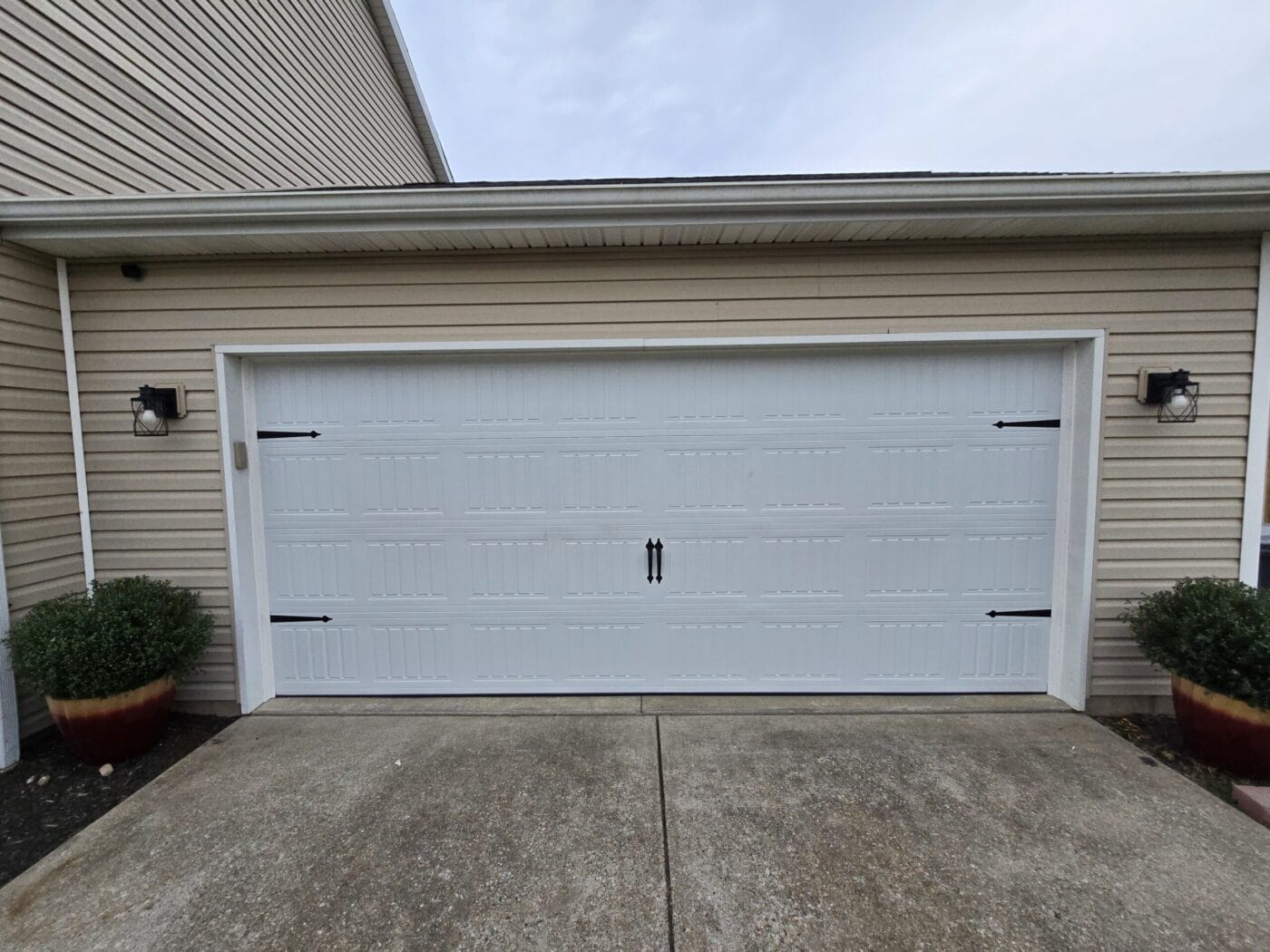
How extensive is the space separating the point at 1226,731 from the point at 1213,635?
1.44 feet

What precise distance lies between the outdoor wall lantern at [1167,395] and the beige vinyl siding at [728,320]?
0.05m

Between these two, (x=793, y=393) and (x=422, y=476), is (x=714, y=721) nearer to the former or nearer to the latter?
(x=793, y=393)

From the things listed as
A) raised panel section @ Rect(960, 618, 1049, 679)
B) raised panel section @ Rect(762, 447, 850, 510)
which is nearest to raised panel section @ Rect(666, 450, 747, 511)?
raised panel section @ Rect(762, 447, 850, 510)

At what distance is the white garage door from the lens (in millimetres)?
3082

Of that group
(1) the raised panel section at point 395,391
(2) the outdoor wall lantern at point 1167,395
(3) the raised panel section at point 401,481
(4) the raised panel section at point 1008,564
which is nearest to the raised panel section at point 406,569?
(3) the raised panel section at point 401,481

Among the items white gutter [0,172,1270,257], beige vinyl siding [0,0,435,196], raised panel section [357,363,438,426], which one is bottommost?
raised panel section [357,363,438,426]

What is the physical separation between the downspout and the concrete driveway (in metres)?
1.35

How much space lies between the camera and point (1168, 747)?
2.67 metres

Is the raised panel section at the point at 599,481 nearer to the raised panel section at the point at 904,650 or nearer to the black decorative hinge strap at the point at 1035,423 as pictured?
the raised panel section at the point at 904,650

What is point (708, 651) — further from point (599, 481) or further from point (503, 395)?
point (503, 395)

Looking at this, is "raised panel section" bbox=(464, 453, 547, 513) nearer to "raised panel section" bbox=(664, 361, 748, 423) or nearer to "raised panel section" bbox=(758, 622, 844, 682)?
"raised panel section" bbox=(664, 361, 748, 423)

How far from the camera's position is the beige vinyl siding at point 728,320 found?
113 inches

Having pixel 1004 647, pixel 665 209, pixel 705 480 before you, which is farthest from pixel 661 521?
pixel 1004 647

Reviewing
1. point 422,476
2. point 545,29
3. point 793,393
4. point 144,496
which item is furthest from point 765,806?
point 545,29
